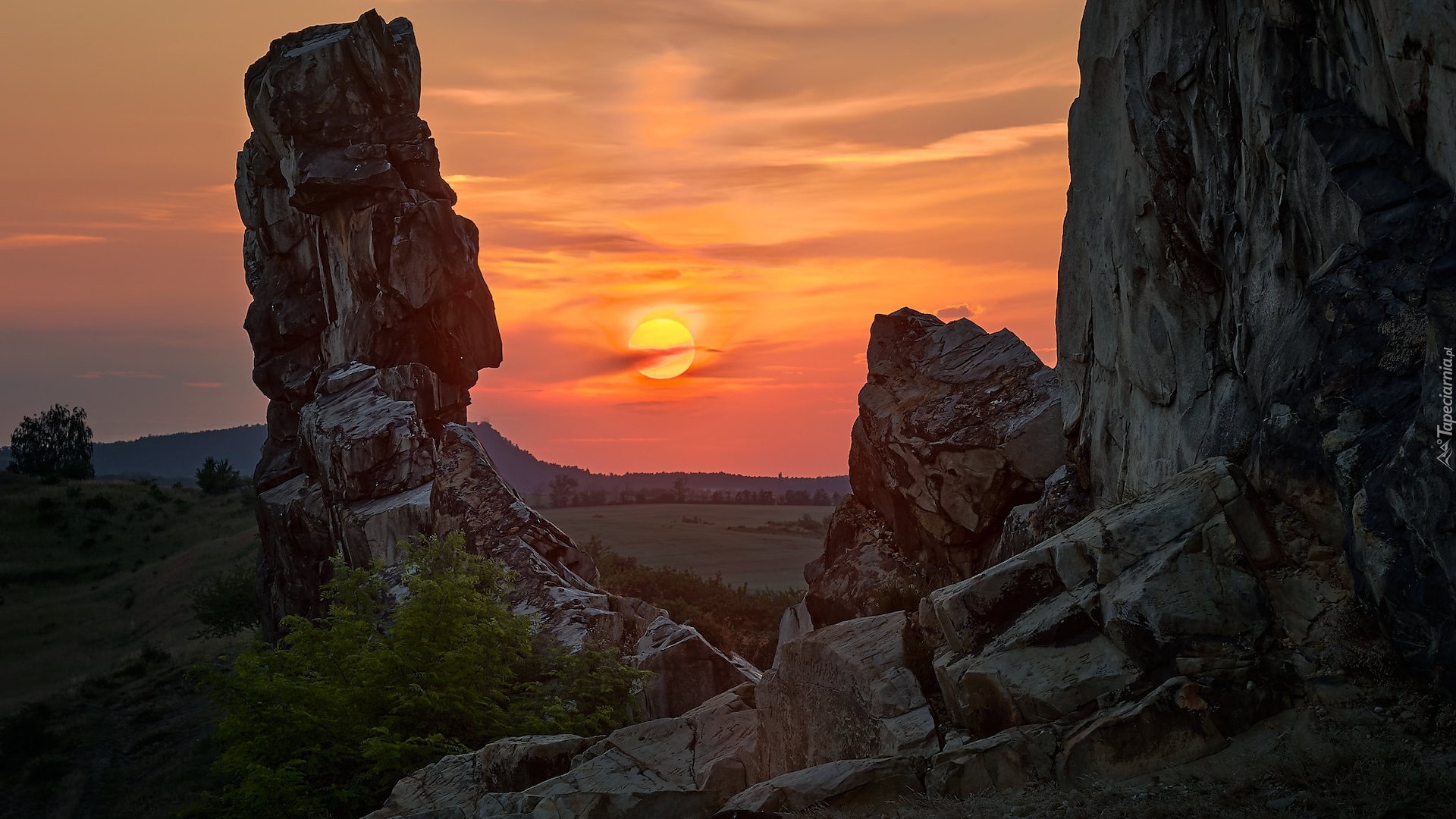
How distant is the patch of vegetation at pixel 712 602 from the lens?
50.6m

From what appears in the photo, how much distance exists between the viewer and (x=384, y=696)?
23266 millimetres

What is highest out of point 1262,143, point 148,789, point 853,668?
point 1262,143

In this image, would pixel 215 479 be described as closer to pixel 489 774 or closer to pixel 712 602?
pixel 712 602

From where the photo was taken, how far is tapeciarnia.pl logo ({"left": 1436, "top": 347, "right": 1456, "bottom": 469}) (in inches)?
409

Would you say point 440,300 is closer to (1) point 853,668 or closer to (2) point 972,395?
(2) point 972,395

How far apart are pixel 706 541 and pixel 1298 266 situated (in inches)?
4879

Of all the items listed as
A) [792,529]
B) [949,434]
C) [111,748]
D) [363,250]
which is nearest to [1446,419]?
[949,434]

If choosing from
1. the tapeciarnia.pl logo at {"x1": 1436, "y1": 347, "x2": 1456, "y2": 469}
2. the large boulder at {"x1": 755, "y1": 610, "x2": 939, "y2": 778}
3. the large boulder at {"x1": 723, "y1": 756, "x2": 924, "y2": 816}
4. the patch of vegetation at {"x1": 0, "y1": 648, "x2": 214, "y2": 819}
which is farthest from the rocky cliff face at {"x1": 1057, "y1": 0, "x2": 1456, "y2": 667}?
the patch of vegetation at {"x1": 0, "y1": 648, "x2": 214, "y2": 819}

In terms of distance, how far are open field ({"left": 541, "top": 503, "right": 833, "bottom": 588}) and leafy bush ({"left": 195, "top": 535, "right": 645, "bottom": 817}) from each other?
57800mm

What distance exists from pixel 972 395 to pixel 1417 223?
18753 millimetres

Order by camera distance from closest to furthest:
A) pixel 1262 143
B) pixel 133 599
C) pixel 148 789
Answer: pixel 1262 143 → pixel 148 789 → pixel 133 599

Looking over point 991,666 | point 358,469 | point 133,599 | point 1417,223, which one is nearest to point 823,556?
point 358,469

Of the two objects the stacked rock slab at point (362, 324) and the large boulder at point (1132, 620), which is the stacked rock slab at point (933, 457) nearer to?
the large boulder at point (1132, 620)

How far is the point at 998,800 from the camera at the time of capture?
11.6 meters
